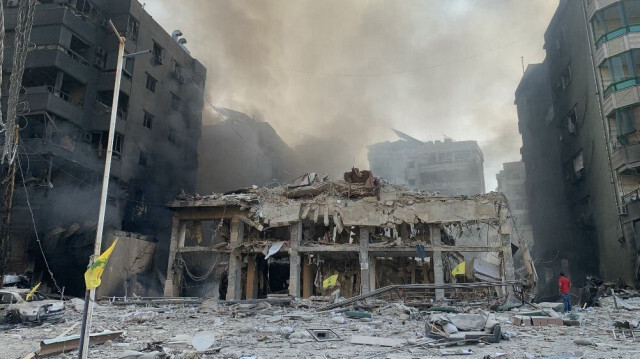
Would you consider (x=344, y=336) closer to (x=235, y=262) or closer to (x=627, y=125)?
(x=235, y=262)

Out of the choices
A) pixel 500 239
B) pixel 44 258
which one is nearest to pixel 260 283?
pixel 44 258

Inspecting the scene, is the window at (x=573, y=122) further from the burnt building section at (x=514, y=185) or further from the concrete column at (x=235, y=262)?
the burnt building section at (x=514, y=185)

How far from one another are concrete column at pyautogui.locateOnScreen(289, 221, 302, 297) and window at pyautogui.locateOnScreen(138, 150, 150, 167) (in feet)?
47.5

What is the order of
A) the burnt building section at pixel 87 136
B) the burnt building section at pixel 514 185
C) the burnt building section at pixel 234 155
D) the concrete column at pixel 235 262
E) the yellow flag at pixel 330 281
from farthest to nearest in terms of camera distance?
the burnt building section at pixel 514 185, the burnt building section at pixel 234 155, the burnt building section at pixel 87 136, the concrete column at pixel 235 262, the yellow flag at pixel 330 281

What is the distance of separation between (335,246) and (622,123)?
1751cm

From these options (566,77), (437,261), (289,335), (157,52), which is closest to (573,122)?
(566,77)

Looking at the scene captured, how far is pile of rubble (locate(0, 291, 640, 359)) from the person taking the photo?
26.3ft

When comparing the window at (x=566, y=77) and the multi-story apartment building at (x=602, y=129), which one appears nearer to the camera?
the multi-story apartment building at (x=602, y=129)

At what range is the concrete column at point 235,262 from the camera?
24688 millimetres

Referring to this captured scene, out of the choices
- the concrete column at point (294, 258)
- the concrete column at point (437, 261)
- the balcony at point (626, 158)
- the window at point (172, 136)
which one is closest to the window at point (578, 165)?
the balcony at point (626, 158)

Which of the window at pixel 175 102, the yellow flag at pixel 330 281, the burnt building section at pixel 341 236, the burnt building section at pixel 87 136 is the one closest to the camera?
the yellow flag at pixel 330 281

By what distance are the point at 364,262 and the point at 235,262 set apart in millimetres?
7648

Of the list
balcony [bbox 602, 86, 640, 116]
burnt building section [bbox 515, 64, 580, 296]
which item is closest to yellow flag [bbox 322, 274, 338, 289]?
balcony [bbox 602, 86, 640, 116]

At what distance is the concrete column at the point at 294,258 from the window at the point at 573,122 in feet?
70.0
